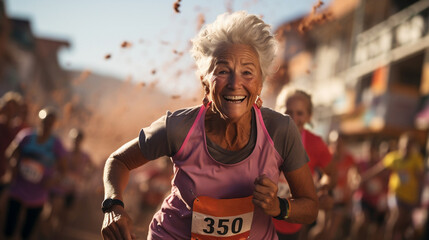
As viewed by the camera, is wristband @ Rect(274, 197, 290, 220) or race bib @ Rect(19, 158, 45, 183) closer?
wristband @ Rect(274, 197, 290, 220)

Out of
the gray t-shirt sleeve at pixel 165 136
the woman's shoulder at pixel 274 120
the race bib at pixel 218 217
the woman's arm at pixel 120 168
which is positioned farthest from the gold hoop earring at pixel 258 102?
the woman's arm at pixel 120 168

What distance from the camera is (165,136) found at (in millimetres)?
2357

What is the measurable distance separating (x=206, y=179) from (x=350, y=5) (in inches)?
971

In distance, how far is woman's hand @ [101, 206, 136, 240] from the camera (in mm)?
2180

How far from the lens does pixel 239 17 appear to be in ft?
8.13

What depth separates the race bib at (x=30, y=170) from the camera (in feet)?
19.4

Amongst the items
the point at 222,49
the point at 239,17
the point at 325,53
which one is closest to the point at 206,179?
the point at 222,49

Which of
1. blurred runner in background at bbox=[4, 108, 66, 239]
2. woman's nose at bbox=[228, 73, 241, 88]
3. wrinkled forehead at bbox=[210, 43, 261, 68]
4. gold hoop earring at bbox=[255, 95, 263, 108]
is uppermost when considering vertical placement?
wrinkled forehead at bbox=[210, 43, 261, 68]

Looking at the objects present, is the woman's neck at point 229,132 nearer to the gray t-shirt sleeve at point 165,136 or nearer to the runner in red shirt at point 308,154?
the gray t-shirt sleeve at point 165,136

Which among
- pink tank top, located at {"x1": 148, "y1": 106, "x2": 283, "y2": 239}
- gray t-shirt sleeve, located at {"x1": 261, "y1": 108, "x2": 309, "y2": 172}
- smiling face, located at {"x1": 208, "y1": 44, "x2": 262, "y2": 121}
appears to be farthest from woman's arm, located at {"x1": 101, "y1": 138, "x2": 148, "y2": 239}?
gray t-shirt sleeve, located at {"x1": 261, "y1": 108, "x2": 309, "y2": 172}

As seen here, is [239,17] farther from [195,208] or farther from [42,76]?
[42,76]

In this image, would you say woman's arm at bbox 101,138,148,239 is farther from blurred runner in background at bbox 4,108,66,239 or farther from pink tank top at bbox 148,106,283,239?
blurred runner in background at bbox 4,108,66,239

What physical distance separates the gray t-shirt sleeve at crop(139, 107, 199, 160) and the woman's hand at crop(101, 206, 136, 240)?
35cm

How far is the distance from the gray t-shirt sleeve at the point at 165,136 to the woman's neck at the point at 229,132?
13cm
